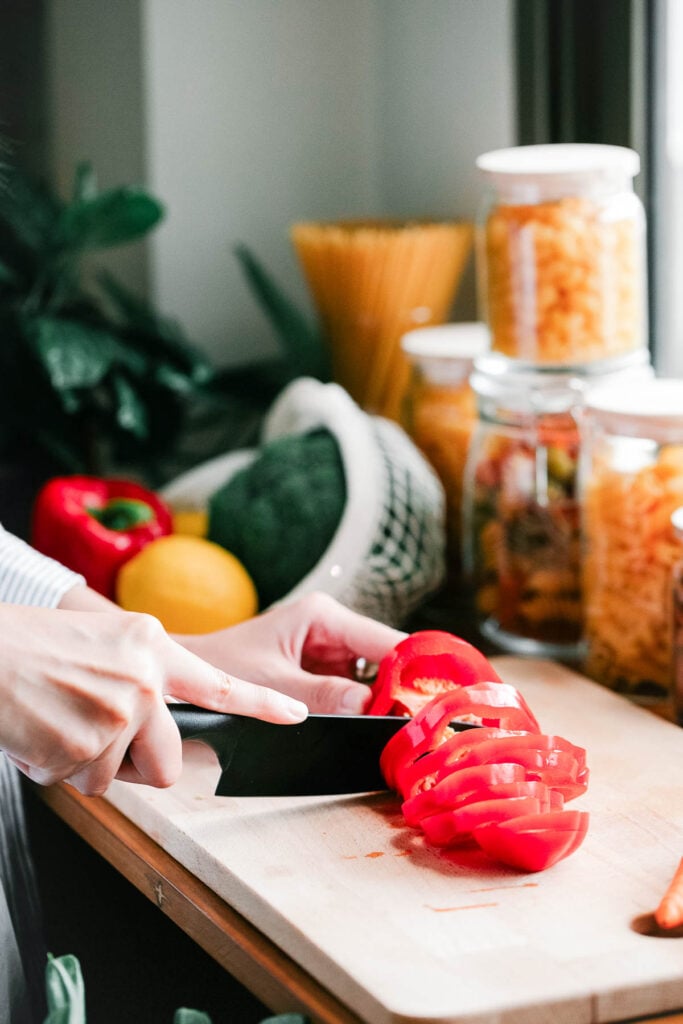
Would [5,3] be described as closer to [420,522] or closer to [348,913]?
[420,522]

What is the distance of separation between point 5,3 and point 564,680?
120 centimetres

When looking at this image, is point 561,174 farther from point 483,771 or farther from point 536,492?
point 483,771

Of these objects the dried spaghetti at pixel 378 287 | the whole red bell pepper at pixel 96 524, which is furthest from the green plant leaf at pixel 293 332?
the whole red bell pepper at pixel 96 524

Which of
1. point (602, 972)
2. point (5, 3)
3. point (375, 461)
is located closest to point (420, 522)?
point (375, 461)

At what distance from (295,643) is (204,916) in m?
0.24

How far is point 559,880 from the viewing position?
77 centimetres

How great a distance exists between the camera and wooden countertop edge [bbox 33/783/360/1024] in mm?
713

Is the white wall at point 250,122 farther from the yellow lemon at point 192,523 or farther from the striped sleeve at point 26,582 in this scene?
the striped sleeve at point 26,582

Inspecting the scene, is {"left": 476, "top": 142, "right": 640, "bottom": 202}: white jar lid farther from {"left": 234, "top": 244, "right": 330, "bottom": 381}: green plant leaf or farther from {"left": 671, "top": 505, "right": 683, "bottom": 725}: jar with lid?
{"left": 234, "top": 244, "right": 330, "bottom": 381}: green plant leaf

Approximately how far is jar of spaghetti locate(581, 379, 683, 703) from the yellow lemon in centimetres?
42

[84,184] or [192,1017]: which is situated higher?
[84,184]

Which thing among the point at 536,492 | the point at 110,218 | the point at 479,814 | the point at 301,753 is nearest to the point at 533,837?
the point at 479,814

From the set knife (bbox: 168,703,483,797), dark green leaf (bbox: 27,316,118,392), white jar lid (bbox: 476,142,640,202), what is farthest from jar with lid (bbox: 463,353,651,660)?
dark green leaf (bbox: 27,316,118,392)

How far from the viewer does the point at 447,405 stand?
4.52 ft
